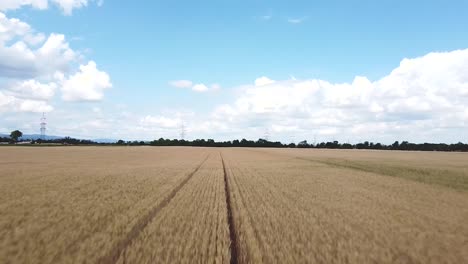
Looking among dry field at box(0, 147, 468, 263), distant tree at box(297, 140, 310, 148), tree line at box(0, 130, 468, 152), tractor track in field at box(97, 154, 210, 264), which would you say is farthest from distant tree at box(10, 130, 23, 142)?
tractor track in field at box(97, 154, 210, 264)

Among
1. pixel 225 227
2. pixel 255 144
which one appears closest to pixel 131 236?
pixel 225 227

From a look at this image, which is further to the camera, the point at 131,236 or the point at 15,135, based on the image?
the point at 15,135

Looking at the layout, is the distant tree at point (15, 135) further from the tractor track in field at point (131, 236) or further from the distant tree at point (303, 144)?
the tractor track in field at point (131, 236)

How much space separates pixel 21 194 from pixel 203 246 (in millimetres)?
8764

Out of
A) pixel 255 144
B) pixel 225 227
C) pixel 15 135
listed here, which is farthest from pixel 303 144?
pixel 225 227

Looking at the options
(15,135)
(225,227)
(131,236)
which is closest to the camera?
(131,236)

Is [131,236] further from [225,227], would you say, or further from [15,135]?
[15,135]

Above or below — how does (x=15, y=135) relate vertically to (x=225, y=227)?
above

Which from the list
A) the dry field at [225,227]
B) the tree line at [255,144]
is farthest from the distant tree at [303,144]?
the dry field at [225,227]

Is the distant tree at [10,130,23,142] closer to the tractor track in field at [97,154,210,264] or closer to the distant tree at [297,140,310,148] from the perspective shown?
the distant tree at [297,140,310,148]

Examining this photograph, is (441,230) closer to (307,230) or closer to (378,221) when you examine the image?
(378,221)

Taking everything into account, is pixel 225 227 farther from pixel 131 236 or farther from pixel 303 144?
pixel 303 144

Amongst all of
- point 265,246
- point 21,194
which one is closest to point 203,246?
point 265,246

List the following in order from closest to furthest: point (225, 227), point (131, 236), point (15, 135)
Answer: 1. point (131, 236)
2. point (225, 227)
3. point (15, 135)
